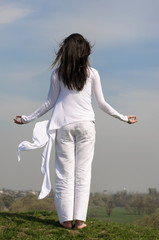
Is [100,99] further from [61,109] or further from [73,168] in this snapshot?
[73,168]

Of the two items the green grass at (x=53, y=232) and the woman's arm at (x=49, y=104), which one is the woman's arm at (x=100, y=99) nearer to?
the woman's arm at (x=49, y=104)

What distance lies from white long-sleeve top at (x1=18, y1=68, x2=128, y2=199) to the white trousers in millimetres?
153

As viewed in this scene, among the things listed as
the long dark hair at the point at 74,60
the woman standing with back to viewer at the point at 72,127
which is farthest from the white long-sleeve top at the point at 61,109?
the long dark hair at the point at 74,60

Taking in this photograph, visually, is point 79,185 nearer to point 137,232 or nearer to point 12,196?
point 137,232

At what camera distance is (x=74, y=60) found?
6.37 m

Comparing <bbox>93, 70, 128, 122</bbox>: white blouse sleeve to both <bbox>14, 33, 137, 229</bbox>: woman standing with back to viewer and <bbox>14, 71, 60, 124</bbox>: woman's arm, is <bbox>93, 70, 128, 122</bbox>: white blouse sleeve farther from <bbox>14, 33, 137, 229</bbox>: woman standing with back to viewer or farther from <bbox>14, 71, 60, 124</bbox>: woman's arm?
<bbox>14, 71, 60, 124</bbox>: woman's arm

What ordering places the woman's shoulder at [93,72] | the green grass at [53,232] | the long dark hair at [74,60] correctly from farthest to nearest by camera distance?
the woman's shoulder at [93,72] → the long dark hair at [74,60] → the green grass at [53,232]

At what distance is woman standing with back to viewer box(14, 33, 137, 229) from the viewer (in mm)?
6414

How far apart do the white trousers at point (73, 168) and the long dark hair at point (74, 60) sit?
756mm

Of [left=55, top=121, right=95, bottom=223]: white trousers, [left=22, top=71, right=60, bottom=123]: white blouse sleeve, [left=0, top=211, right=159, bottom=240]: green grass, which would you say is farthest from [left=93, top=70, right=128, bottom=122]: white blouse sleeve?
[left=0, top=211, right=159, bottom=240]: green grass

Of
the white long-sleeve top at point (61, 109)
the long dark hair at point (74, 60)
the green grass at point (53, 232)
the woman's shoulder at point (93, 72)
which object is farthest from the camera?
the woman's shoulder at point (93, 72)

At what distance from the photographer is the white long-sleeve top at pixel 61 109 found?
21.2ft

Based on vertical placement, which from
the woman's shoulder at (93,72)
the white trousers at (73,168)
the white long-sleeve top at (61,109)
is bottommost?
the white trousers at (73,168)

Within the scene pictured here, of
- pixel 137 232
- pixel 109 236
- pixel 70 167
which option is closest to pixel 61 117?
pixel 70 167
